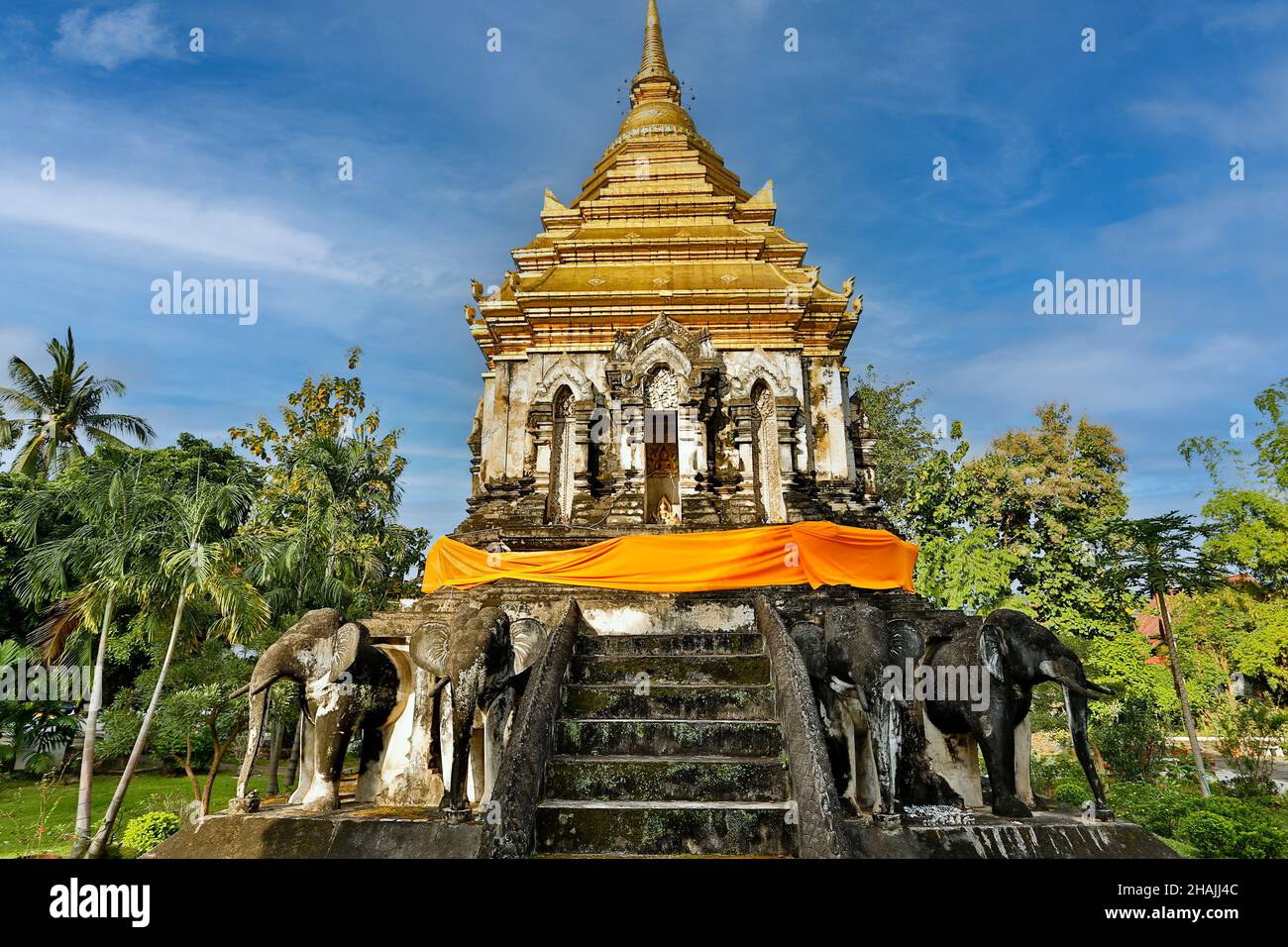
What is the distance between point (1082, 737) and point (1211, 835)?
7.24 meters

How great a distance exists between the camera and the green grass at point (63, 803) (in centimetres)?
1488

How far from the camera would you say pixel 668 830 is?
6.41 metres

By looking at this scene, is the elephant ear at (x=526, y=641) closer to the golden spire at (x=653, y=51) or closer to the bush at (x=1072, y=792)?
the bush at (x=1072, y=792)

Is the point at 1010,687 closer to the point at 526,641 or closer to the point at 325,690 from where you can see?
the point at 526,641

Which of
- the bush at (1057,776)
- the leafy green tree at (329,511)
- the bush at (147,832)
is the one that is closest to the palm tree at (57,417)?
the leafy green tree at (329,511)

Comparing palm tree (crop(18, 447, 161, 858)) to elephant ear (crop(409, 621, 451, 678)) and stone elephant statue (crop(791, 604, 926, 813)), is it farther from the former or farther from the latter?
stone elephant statue (crop(791, 604, 926, 813))

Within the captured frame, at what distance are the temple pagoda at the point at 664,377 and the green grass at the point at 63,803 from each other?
403 inches

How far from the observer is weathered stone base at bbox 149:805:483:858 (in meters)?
6.66

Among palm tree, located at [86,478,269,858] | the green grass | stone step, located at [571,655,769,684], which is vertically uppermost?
palm tree, located at [86,478,269,858]

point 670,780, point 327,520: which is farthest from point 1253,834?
point 327,520

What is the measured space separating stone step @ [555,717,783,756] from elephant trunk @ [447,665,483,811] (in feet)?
3.52

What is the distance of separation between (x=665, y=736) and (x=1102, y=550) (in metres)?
21.2

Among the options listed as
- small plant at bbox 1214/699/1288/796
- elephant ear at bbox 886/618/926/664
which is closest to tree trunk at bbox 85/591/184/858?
elephant ear at bbox 886/618/926/664
